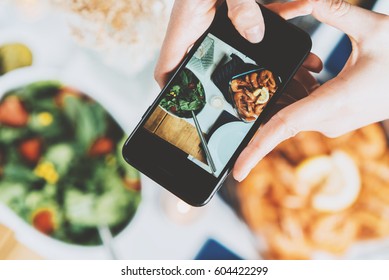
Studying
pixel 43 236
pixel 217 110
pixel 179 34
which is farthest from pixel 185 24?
pixel 43 236

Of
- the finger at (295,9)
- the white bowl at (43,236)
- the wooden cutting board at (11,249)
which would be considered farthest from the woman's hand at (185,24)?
the wooden cutting board at (11,249)

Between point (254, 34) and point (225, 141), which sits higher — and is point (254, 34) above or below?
above

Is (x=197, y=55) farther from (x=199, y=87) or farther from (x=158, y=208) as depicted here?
(x=158, y=208)

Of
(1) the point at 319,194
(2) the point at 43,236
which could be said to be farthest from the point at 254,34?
(2) the point at 43,236

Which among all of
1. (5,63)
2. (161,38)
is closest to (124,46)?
(161,38)

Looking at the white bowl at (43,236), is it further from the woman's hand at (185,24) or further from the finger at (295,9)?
the finger at (295,9)

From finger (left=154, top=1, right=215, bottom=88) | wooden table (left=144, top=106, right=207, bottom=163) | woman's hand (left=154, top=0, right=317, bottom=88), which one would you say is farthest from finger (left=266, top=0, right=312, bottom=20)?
wooden table (left=144, top=106, right=207, bottom=163)

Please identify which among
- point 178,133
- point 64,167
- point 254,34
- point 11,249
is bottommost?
point 11,249

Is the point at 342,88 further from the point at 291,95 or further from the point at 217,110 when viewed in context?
the point at 217,110

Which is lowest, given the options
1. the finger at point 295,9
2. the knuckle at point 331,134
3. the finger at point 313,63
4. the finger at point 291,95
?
the knuckle at point 331,134
